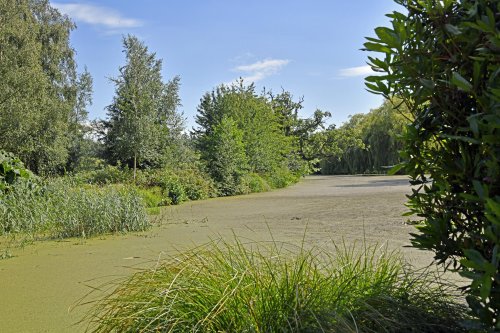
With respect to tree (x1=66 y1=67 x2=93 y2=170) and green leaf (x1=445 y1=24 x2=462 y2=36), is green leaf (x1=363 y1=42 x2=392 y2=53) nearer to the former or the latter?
green leaf (x1=445 y1=24 x2=462 y2=36)

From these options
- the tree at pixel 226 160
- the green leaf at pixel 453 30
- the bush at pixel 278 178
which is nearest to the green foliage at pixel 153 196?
the tree at pixel 226 160

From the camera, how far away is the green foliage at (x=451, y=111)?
1004mm

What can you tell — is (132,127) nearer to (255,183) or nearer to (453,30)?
(255,183)

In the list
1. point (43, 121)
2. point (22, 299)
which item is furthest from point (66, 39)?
point (22, 299)

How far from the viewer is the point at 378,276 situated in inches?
76.5

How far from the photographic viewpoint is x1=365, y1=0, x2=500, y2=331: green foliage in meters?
1.00

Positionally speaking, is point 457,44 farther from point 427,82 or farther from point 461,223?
point 461,223

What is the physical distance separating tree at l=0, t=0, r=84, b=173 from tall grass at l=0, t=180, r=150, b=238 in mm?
11503

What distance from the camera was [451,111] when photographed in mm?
1169

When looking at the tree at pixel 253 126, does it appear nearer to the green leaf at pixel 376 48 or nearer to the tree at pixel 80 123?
the tree at pixel 80 123

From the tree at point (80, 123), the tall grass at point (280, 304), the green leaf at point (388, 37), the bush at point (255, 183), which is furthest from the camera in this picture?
the tree at point (80, 123)

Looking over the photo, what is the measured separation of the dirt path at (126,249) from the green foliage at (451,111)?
1.00m

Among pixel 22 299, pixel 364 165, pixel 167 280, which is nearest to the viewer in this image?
pixel 167 280

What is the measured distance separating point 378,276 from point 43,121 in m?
18.4
